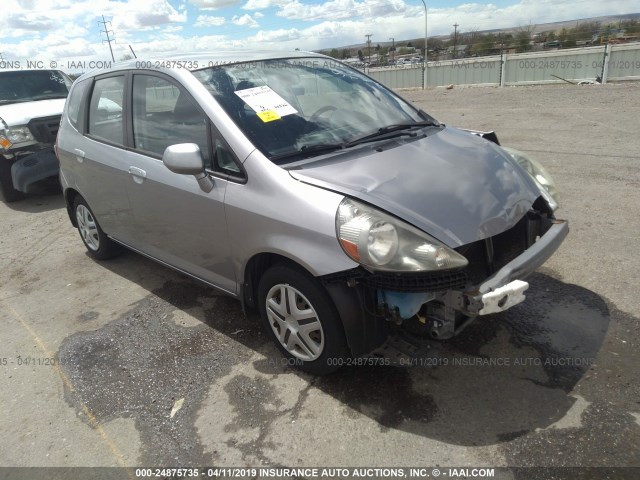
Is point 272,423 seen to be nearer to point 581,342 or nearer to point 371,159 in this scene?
point 371,159

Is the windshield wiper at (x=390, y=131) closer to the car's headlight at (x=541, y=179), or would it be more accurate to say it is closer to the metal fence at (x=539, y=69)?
the car's headlight at (x=541, y=179)

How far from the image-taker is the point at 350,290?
2.48 metres

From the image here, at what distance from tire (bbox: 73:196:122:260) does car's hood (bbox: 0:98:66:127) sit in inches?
127

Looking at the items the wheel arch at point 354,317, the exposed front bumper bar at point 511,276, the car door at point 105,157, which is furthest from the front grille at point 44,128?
the exposed front bumper bar at point 511,276

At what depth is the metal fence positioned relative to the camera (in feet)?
59.7

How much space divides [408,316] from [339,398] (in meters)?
0.70

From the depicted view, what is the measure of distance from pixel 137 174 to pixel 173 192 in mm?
498

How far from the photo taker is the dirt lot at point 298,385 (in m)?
2.40

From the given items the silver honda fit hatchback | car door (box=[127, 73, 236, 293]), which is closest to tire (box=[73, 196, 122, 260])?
the silver honda fit hatchback

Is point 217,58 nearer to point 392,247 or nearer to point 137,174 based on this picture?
point 137,174

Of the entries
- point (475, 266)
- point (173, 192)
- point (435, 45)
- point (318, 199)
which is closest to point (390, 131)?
point (318, 199)

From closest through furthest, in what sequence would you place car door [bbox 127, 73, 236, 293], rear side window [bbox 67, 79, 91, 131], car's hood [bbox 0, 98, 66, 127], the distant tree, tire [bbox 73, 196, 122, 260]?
1. car door [bbox 127, 73, 236, 293]
2. rear side window [bbox 67, 79, 91, 131]
3. tire [bbox 73, 196, 122, 260]
4. car's hood [bbox 0, 98, 66, 127]
5. the distant tree

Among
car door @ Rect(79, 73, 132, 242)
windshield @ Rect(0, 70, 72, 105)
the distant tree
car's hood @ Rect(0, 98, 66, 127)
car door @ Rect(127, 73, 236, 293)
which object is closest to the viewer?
car door @ Rect(127, 73, 236, 293)

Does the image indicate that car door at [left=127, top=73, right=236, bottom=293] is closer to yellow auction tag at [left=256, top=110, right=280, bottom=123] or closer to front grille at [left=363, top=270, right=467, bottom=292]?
yellow auction tag at [left=256, top=110, right=280, bottom=123]
